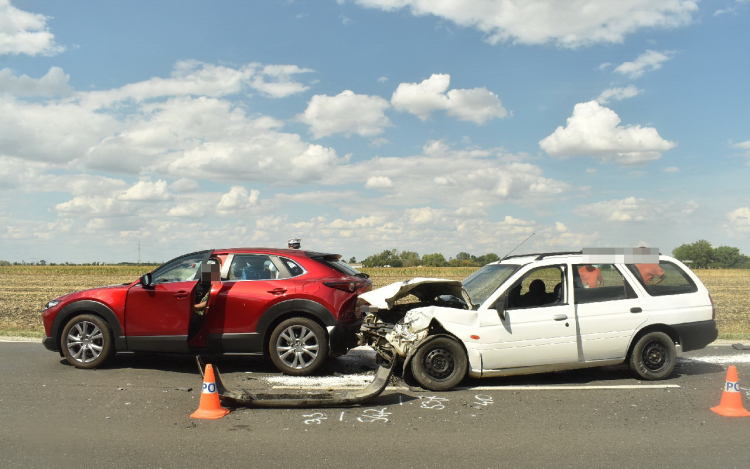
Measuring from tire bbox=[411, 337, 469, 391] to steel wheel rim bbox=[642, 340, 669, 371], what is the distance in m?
2.51

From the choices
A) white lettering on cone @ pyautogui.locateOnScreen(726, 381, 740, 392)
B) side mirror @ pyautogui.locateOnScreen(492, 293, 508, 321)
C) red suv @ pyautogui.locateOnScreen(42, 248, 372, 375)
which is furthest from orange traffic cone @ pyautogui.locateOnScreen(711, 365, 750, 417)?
red suv @ pyautogui.locateOnScreen(42, 248, 372, 375)

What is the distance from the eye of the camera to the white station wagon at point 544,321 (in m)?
6.80

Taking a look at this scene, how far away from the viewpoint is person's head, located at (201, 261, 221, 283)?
7.95m

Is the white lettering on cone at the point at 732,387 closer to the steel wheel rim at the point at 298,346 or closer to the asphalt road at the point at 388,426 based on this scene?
the asphalt road at the point at 388,426

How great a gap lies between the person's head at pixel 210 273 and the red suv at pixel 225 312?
14mm

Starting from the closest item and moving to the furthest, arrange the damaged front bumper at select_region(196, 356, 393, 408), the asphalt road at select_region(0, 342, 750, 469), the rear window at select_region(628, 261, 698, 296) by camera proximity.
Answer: the asphalt road at select_region(0, 342, 750, 469)
the damaged front bumper at select_region(196, 356, 393, 408)
the rear window at select_region(628, 261, 698, 296)

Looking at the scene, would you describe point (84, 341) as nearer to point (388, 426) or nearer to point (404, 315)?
point (404, 315)

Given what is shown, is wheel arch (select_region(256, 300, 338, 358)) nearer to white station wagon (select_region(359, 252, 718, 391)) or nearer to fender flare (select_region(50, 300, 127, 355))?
white station wagon (select_region(359, 252, 718, 391))

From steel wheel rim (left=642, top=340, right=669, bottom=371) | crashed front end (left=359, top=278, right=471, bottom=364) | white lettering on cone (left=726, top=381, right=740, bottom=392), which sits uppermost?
crashed front end (left=359, top=278, right=471, bottom=364)

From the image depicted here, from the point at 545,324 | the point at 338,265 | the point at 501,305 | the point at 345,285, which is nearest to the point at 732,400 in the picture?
the point at 545,324

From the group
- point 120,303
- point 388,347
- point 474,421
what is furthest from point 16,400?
point 474,421

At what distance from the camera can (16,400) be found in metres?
6.32

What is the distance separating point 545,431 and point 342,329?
315 centimetres

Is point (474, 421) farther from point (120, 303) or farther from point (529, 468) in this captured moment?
point (120, 303)
